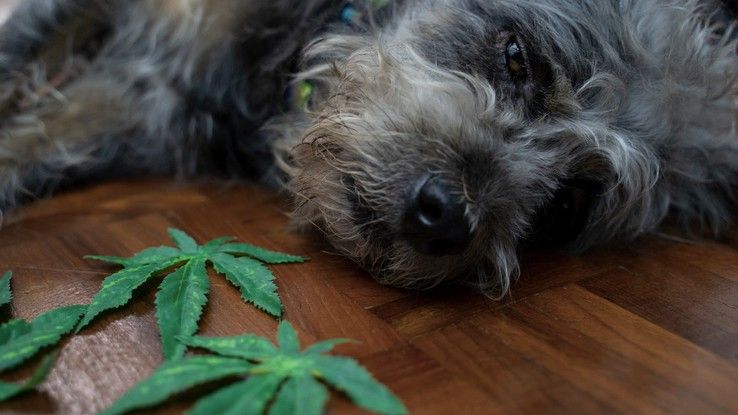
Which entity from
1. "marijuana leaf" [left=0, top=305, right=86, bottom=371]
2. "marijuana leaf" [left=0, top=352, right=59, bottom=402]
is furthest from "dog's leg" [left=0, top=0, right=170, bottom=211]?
"marijuana leaf" [left=0, top=352, right=59, bottom=402]

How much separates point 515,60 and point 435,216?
0.51m

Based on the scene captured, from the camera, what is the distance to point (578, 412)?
1137 millimetres

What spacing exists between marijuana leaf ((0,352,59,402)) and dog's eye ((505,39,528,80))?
1.18 m

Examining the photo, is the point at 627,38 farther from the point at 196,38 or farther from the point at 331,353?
the point at 196,38

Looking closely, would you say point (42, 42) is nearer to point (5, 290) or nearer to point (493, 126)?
point (5, 290)

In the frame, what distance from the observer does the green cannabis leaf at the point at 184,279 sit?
1270mm

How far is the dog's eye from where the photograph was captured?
5.61 feet

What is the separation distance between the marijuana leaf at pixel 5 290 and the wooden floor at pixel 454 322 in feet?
0.09

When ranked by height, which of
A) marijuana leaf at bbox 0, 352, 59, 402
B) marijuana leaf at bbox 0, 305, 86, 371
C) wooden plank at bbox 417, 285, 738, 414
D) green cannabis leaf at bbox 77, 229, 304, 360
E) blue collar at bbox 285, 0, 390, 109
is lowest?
wooden plank at bbox 417, 285, 738, 414

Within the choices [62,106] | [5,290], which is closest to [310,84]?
[62,106]

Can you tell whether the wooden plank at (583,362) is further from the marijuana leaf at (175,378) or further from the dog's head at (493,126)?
the marijuana leaf at (175,378)

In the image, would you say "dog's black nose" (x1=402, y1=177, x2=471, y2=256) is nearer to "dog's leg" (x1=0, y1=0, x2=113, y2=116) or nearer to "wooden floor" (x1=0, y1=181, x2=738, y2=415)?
"wooden floor" (x1=0, y1=181, x2=738, y2=415)

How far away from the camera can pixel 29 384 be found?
1080 mm

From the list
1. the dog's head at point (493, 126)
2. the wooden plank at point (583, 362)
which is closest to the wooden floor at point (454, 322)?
the wooden plank at point (583, 362)
